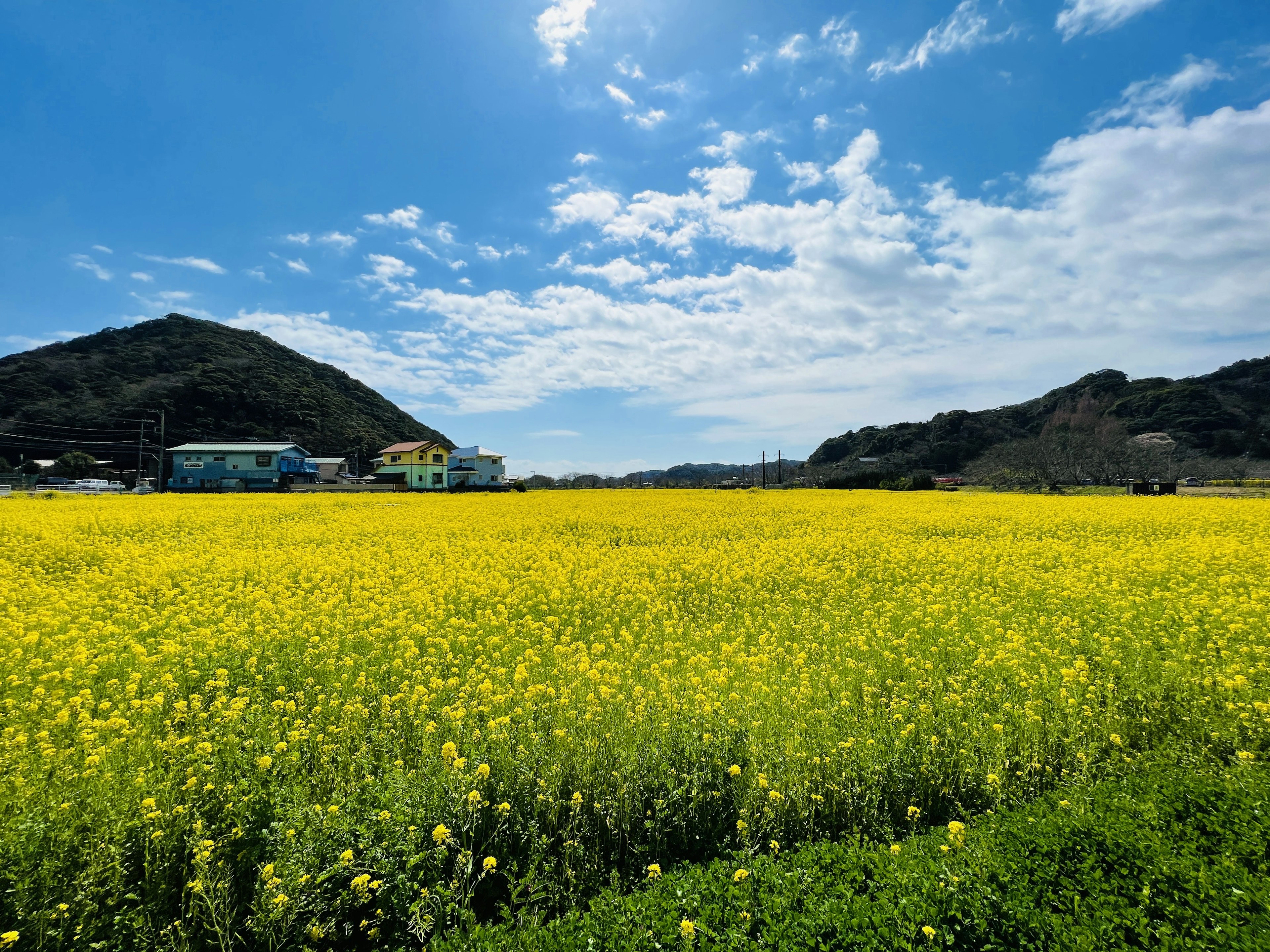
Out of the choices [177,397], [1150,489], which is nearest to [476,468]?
[177,397]

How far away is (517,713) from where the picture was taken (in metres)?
4.84

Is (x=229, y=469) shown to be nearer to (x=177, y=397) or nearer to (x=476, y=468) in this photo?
(x=476, y=468)

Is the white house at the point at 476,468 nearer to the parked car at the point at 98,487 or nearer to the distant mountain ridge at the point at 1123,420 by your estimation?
the parked car at the point at 98,487

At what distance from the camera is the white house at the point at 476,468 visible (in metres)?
67.0

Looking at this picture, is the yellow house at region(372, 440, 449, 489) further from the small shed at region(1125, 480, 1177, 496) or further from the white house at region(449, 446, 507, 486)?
the small shed at region(1125, 480, 1177, 496)

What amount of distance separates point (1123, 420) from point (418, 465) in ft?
382

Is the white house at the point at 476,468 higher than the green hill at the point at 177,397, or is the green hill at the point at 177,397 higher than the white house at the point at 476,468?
the green hill at the point at 177,397

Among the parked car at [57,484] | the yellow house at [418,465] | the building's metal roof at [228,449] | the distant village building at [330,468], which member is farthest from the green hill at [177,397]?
the yellow house at [418,465]

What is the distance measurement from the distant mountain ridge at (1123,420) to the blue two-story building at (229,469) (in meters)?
102

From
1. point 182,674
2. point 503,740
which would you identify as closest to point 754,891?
point 503,740

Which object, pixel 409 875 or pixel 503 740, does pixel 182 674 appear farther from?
pixel 409 875

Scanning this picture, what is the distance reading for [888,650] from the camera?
702 centimetres

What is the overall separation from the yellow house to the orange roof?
41 mm

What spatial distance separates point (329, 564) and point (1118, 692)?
1335 cm
